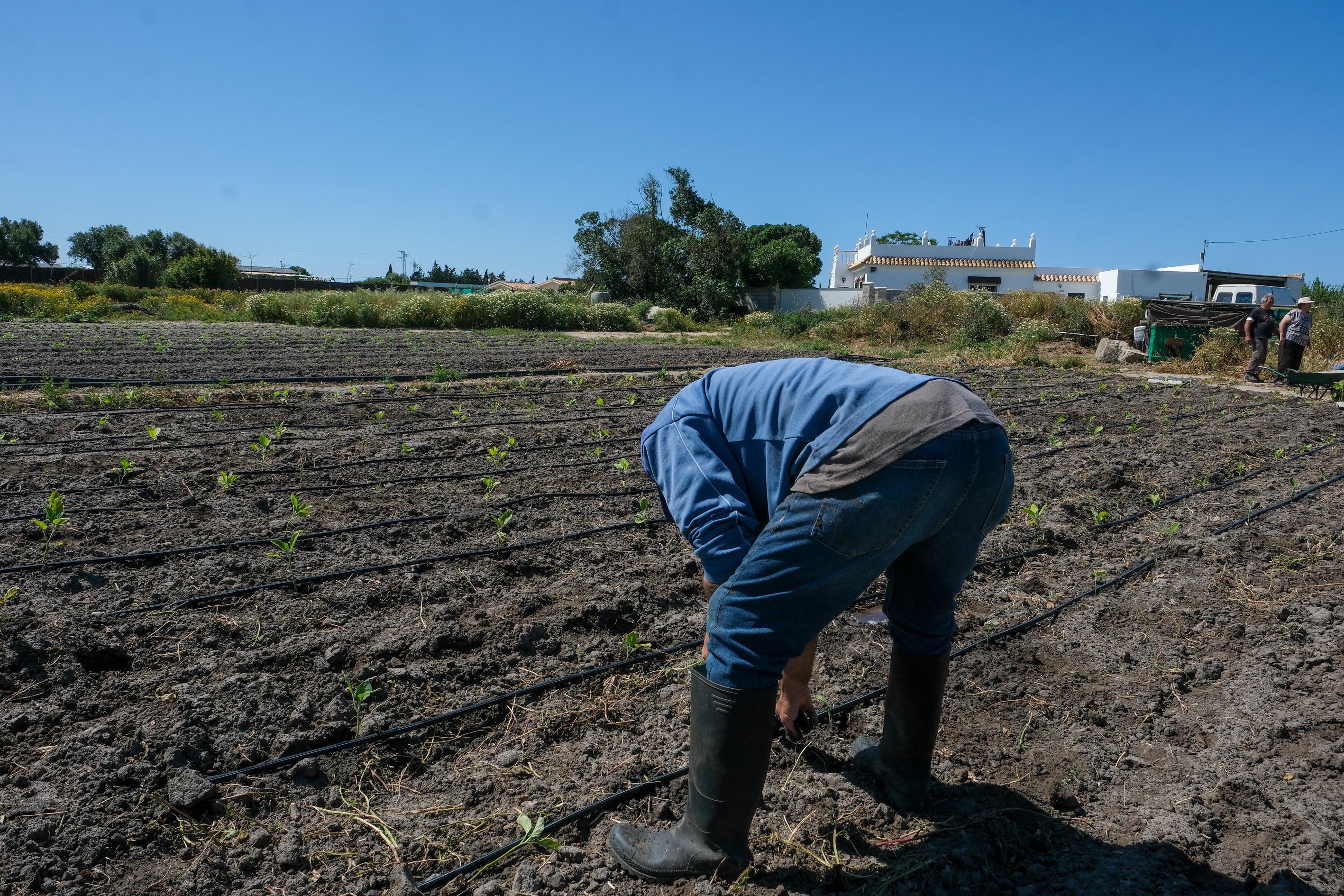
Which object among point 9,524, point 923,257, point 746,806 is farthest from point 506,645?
point 923,257

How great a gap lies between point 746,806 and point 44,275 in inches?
2002

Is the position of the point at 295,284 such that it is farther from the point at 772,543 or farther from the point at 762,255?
the point at 772,543

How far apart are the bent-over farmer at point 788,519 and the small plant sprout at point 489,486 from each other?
3282 mm

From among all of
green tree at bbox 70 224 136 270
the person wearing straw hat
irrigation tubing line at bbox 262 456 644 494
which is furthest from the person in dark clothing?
green tree at bbox 70 224 136 270

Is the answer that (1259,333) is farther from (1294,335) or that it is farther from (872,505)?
(872,505)

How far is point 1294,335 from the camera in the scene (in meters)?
12.2

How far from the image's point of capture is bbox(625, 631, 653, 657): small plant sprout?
2984mm

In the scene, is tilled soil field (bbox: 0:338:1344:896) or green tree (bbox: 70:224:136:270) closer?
tilled soil field (bbox: 0:338:1344:896)

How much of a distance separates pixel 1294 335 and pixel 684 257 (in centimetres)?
2585

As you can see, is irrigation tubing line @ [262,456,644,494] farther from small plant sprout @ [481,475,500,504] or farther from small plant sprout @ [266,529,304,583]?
small plant sprout @ [266,529,304,583]

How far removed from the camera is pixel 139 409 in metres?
7.60

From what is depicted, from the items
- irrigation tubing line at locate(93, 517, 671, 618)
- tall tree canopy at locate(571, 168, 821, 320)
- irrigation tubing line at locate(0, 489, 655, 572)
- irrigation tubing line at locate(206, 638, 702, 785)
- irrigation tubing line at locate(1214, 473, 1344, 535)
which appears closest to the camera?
irrigation tubing line at locate(206, 638, 702, 785)

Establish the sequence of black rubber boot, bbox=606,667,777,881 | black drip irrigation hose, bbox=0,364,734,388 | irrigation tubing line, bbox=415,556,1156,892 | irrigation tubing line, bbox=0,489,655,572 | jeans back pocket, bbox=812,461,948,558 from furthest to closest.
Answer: black drip irrigation hose, bbox=0,364,734,388
irrigation tubing line, bbox=0,489,655,572
irrigation tubing line, bbox=415,556,1156,892
black rubber boot, bbox=606,667,777,881
jeans back pocket, bbox=812,461,948,558

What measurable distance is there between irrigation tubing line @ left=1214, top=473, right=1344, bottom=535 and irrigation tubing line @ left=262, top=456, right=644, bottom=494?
12.1 feet
